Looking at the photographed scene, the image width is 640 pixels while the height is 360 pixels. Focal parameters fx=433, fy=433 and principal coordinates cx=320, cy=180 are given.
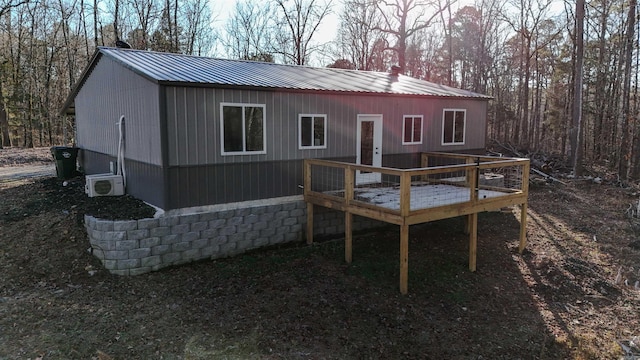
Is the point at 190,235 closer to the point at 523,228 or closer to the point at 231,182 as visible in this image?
the point at 231,182

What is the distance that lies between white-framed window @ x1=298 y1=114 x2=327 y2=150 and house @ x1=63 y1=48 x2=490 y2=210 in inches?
0.8

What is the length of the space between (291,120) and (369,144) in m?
2.22

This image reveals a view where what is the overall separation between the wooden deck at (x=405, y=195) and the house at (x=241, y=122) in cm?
53

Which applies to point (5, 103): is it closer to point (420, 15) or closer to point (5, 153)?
point (5, 153)

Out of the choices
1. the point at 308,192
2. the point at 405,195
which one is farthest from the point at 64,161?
the point at 405,195

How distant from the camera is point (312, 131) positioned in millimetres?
9086

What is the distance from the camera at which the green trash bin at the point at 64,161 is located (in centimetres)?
1208

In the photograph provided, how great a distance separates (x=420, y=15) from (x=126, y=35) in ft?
53.2

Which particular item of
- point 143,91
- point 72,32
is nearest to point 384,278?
point 143,91

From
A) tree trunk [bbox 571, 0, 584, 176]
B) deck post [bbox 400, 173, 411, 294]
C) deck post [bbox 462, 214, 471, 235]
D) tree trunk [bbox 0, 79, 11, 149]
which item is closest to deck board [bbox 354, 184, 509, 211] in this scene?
deck post [bbox 400, 173, 411, 294]

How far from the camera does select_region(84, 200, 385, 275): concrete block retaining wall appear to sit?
7102mm

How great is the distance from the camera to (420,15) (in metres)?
24.1

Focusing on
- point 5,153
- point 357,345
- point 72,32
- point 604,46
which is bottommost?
point 357,345

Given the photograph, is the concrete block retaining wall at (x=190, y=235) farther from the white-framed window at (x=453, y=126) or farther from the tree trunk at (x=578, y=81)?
the tree trunk at (x=578, y=81)
